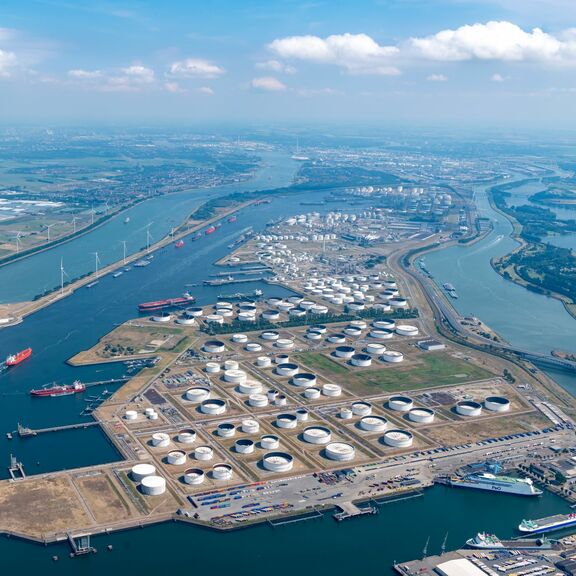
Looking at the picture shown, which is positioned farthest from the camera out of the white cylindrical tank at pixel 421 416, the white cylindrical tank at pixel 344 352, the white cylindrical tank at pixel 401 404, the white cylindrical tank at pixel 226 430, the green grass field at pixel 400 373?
the white cylindrical tank at pixel 344 352

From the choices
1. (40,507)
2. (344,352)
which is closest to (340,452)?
(40,507)

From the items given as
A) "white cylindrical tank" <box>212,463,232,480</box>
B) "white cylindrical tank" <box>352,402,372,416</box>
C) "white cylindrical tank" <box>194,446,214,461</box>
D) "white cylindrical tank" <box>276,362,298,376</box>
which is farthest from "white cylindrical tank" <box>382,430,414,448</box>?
"white cylindrical tank" <box>276,362,298,376</box>

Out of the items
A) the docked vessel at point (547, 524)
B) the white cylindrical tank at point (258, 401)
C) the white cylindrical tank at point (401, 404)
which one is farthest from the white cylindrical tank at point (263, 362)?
the docked vessel at point (547, 524)

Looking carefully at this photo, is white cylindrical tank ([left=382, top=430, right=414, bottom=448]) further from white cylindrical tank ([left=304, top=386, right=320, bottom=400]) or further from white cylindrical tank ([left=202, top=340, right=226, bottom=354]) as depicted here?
white cylindrical tank ([left=202, top=340, right=226, bottom=354])

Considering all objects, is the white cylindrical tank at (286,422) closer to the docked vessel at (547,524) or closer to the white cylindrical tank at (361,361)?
the white cylindrical tank at (361,361)

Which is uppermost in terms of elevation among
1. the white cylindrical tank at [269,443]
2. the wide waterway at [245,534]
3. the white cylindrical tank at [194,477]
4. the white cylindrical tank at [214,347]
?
the white cylindrical tank at [214,347]

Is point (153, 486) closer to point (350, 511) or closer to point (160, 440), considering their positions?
point (160, 440)
